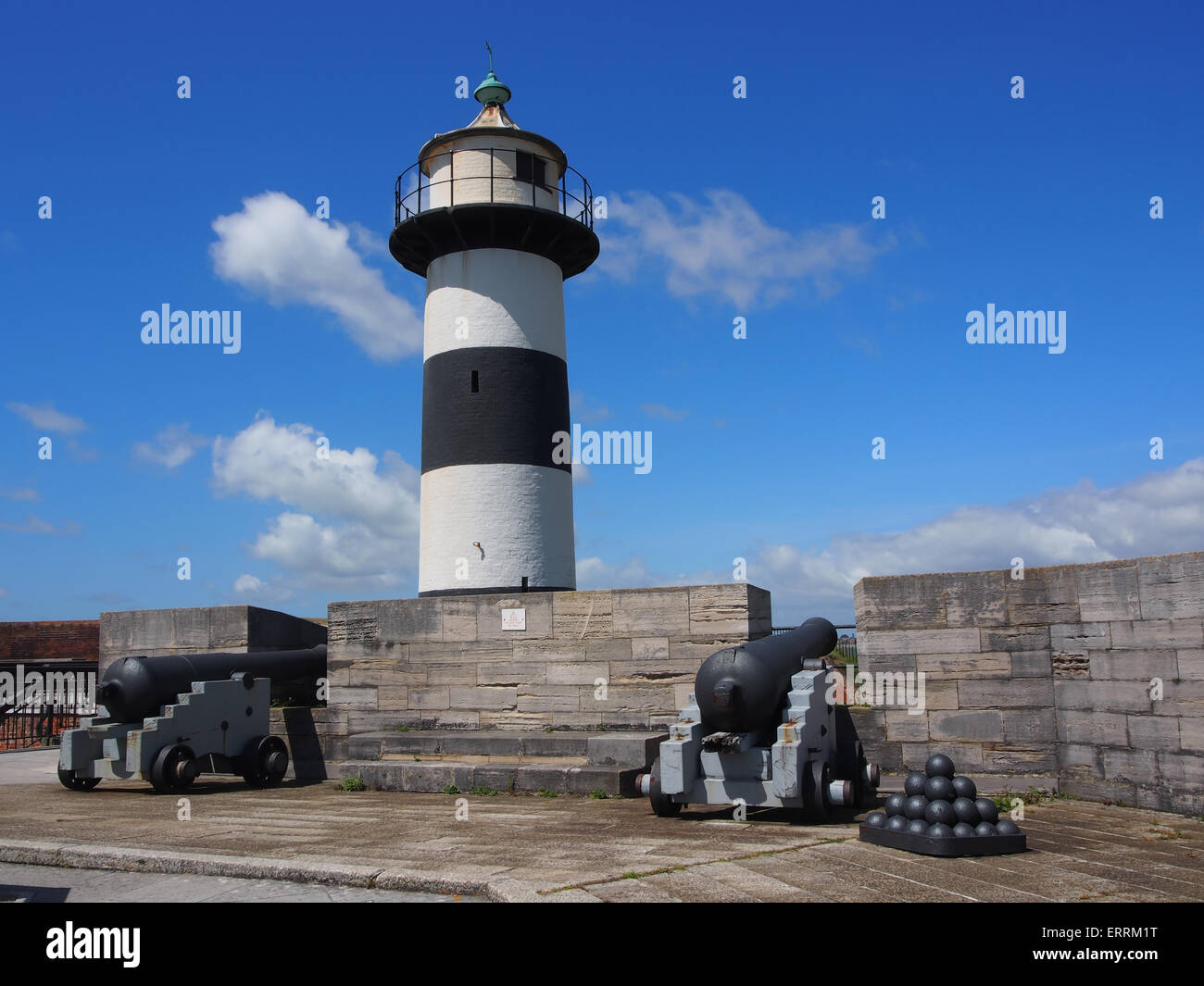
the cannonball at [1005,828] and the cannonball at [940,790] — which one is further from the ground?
the cannonball at [940,790]

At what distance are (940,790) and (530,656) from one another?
219 inches

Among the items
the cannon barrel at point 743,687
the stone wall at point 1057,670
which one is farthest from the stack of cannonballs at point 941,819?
the stone wall at point 1057,670

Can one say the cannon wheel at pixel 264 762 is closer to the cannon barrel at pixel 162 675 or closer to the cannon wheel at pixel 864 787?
the cannon barrel at pixel 162 675

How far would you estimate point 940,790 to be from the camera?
592 centimetres

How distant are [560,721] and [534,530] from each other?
16.8ft

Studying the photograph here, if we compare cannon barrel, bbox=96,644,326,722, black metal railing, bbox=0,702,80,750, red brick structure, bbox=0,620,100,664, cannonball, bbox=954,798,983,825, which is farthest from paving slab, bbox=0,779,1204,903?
red brick structure, bbox=0,620,100,664

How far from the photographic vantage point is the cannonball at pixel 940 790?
592cm

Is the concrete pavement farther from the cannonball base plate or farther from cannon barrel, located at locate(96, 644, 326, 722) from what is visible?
cannon barrel, located at locate(96, 644, 326, 722)

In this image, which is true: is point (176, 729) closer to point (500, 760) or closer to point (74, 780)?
point (74, 780)

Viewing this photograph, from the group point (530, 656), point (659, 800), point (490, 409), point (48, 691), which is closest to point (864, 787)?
point (659, 800)

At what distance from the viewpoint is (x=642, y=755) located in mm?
9117

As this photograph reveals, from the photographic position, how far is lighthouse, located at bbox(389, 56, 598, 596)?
15094 millimetres
